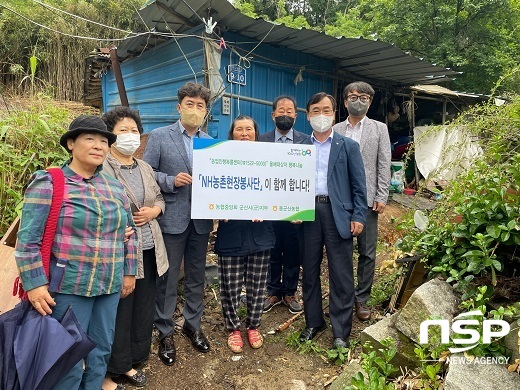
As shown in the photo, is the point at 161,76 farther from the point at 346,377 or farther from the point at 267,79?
the point at 346,377

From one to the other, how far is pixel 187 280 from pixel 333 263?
120 centimetres

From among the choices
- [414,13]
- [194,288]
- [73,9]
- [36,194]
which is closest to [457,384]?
[194,288]

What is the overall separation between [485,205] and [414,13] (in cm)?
1303

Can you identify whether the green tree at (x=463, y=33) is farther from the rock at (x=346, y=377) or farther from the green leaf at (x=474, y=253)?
the rock at (x=346, y=377)

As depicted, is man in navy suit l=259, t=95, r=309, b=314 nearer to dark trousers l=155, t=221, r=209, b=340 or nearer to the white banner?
the white banner

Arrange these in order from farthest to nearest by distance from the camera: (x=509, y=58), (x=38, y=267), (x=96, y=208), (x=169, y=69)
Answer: (x=509, y=58), (x=169, y=69), (x=96, y=208), (x=38, y=267)

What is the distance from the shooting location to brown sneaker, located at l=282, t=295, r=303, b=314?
367 centimetres

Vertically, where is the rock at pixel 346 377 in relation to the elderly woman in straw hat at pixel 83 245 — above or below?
below

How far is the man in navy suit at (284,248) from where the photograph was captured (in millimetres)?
3287

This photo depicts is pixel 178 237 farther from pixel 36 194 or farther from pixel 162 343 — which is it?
pixel 36 194

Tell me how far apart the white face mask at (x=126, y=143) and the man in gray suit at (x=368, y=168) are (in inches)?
82.7

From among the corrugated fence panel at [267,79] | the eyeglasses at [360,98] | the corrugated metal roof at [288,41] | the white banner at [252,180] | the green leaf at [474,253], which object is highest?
the corrugated metal roof at [288,41]

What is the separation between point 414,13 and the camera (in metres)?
12.7

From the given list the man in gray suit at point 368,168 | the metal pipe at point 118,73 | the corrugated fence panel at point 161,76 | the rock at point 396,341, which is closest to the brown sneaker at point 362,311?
the man in gray suit at point 368,168
